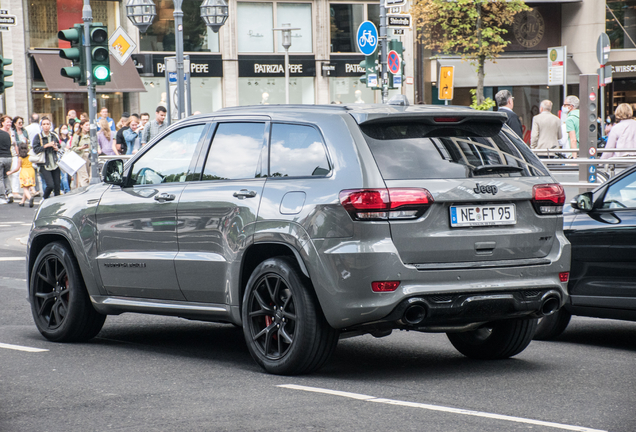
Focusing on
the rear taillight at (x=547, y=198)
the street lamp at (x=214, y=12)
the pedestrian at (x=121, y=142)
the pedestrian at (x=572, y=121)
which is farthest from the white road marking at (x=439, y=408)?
the street lamp at (x=214, y=12)

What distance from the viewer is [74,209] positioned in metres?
7.82

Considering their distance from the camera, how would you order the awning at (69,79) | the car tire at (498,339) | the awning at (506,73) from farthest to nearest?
the awning at (506,73) < the awning at (69,79) < the car tire at (498,339)

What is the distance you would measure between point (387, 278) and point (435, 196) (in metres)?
0.56

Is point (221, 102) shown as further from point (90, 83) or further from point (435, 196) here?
point (435, 196)

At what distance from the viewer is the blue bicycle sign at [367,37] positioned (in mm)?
21406

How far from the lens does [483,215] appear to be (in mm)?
6176

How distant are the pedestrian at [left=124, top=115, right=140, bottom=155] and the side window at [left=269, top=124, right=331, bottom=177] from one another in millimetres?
15847

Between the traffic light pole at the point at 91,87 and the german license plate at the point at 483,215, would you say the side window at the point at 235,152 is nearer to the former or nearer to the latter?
the german license plate at the point at 483,215

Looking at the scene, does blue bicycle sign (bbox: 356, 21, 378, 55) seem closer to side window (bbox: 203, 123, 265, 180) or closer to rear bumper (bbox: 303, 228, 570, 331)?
side window (bbox: 203, 123, 265, 180)

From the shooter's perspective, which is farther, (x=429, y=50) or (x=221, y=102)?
(x=429, y=50)

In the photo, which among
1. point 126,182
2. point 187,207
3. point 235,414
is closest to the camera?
point 235,414

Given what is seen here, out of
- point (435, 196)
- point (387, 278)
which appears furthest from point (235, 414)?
point (435, 196)

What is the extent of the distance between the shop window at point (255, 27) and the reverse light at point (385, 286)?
34.8 metres

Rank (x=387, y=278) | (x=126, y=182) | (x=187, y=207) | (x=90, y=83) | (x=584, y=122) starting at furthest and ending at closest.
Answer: (x=90, y=83) < (x=584, y=122) < (x=126, y=182) < (x=187, y=207) < (x=387, y=278)
